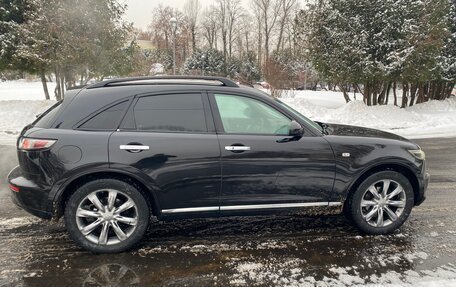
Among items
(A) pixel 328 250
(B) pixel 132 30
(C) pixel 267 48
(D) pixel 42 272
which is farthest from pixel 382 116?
(C) pixel 267 48

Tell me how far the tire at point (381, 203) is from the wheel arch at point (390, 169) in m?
0.05

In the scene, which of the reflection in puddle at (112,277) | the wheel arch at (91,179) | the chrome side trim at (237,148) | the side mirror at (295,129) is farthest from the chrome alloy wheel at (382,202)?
the reflection in puddle at (112,277)

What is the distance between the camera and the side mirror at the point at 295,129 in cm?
371

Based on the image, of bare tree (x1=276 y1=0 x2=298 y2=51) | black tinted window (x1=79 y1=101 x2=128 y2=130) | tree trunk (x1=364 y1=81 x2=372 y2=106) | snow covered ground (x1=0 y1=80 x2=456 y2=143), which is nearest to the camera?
black tinted window (x1=79 y1=101 x2=128 y2=130)

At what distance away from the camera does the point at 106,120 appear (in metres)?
3.58

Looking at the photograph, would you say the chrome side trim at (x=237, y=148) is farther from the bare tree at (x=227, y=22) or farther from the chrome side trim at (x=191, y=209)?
the bare tree at (x=227, y=22)

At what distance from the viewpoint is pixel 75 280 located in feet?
10.2

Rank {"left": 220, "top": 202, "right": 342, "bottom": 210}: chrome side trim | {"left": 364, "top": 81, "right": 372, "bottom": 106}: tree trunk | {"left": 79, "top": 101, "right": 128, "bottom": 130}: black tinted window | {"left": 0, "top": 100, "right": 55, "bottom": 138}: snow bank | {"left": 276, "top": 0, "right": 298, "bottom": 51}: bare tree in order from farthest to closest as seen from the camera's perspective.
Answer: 1. {"left": 276, "top": 0, "right": 298, "bottom": 51}: bare tree
2. {"left": 364, "top": 81, "right": 372, "bottom": 106}: tree trunk
3. {"left": 0, "top": 100, "right": 55, "bottom": 138}: snow bank
4. {"left": 220, "top": 202, "right": 342, "bottom": 210}: chrome side trim
5. {"left": 79, "top": 101, "right": 128, "bottom": 130}: black tinted window

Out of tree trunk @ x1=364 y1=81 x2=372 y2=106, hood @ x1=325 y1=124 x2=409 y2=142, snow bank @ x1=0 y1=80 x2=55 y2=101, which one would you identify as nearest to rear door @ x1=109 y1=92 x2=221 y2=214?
hood @ x1=325 y1=124 x2=409 y2=142

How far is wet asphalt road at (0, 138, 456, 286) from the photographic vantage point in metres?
3.15

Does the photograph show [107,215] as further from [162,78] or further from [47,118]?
[162,78]

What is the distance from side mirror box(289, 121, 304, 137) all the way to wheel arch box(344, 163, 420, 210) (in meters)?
0.81

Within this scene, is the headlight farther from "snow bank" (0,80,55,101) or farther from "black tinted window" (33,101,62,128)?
"snow bank" (0,80,55,101)

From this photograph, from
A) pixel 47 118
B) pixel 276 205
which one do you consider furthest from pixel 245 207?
pixel 47 118
